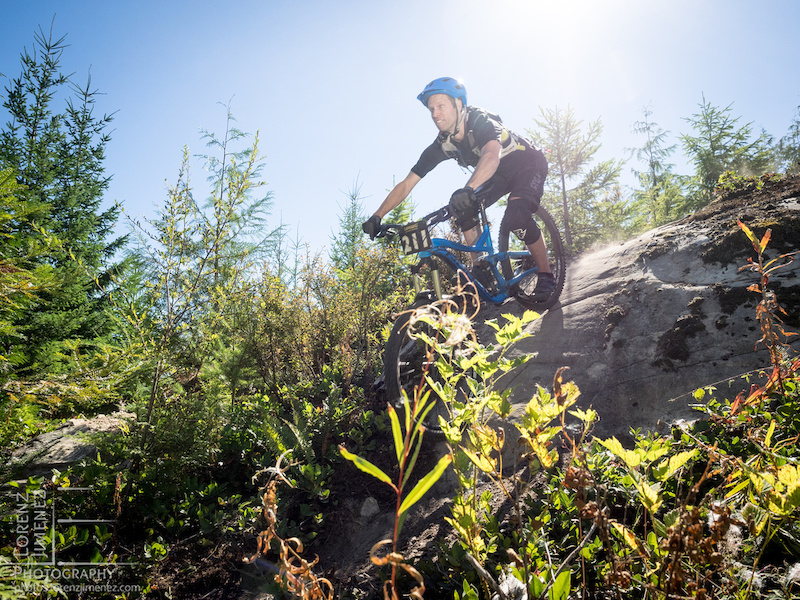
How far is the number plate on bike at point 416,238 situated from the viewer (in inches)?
127

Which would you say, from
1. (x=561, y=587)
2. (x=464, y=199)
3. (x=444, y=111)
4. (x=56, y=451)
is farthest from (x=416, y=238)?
(x=56, y=451)

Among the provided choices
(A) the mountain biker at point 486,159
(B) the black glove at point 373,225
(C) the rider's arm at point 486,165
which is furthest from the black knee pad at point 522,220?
(B) the black glove at point 373,225

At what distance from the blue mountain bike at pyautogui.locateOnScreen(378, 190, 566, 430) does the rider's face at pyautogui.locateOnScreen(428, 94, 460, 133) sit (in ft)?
2.89

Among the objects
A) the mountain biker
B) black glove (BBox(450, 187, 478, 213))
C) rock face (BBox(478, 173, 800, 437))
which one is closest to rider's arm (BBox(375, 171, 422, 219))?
the mountain biker

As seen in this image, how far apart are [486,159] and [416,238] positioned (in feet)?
3.75

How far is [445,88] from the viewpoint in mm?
3875

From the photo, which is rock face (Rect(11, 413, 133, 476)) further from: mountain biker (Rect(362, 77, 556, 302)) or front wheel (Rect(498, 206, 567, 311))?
front wheel (Rect(498, 206, 567, 311))

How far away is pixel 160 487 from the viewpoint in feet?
8.18

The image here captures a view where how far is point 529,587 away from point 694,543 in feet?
1.33

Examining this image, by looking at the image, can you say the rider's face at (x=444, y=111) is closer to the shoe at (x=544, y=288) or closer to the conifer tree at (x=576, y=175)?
the shoe at (x=544, y=288)

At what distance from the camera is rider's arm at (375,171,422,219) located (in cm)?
375

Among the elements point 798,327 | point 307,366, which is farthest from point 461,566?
point 307,366

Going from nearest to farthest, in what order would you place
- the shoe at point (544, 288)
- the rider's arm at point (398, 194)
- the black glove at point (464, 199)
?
the black glove at point (464, 199) → the rider's arm at point (398, 194) → the shoe at point (544, 288)

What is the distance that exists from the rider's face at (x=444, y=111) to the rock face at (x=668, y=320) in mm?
2345
